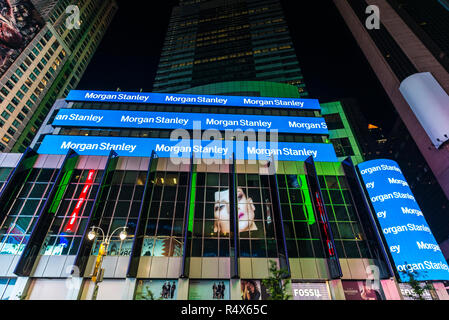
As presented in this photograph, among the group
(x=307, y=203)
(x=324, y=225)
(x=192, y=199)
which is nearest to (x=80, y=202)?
(x=192, y=199)

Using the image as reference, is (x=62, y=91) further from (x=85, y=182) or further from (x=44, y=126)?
(x=85, y=182)

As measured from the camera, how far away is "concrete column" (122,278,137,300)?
2192 cm

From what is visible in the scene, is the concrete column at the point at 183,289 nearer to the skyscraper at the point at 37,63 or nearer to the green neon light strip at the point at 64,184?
the green neon light strip at the point at 64,184

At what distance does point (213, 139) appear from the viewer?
3728 cm

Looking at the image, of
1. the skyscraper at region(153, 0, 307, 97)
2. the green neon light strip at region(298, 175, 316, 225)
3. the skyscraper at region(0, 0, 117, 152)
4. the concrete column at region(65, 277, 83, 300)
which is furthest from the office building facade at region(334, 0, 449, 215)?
the skyscraper at region(0, 0, 117, 152)

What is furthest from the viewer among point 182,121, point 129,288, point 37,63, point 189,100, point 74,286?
point 37,63

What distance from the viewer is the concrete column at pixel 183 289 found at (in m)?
22.2

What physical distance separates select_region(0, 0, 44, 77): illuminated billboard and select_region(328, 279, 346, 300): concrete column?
107 m

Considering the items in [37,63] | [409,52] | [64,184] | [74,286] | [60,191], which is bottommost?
[74,286]

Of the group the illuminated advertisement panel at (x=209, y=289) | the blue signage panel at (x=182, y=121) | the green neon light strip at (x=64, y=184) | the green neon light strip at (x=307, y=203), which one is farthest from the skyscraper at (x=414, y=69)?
the green neon light strip at (x=64, y=184)

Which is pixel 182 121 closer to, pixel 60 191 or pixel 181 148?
pixel 181 148

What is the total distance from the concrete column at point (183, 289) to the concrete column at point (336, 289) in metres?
14.3

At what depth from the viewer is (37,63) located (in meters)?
89.7

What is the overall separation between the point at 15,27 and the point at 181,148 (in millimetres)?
94409
